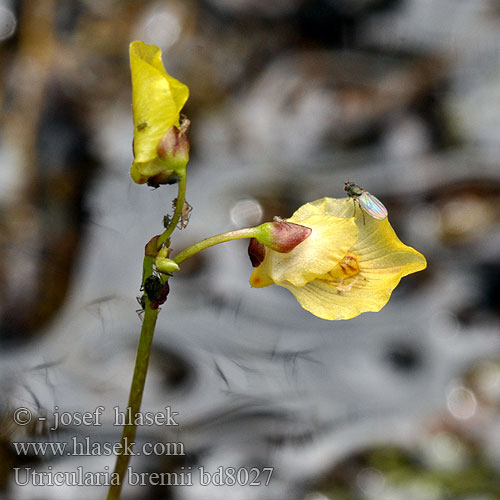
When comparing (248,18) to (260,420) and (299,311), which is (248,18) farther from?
(260,420)

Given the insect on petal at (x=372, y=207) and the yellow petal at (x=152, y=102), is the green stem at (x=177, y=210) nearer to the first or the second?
the yellow petal at (x=152, y=102)

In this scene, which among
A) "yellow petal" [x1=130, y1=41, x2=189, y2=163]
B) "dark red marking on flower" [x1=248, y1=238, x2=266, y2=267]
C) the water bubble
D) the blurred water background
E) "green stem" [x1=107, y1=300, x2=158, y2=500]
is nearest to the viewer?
"yellow petal" [x1=130, y1=41, x2=189, y2=163]

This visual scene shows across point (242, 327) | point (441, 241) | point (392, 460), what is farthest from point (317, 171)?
point (392, 460)

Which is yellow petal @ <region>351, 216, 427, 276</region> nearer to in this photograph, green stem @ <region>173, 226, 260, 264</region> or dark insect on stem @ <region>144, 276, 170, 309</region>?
green stem @ <region>173, 226, 260, 264</region>

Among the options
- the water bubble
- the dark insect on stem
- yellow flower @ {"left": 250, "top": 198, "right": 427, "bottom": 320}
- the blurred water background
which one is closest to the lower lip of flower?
yellow flower @ {"left": 250, "top": 198, "right": 427, "bottom": 320}

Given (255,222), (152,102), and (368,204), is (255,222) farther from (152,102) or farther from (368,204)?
(152,102)

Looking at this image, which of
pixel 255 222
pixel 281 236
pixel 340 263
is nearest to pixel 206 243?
pixel 281 236

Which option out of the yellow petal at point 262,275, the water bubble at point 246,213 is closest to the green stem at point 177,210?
the yellow petal at point 262,275
